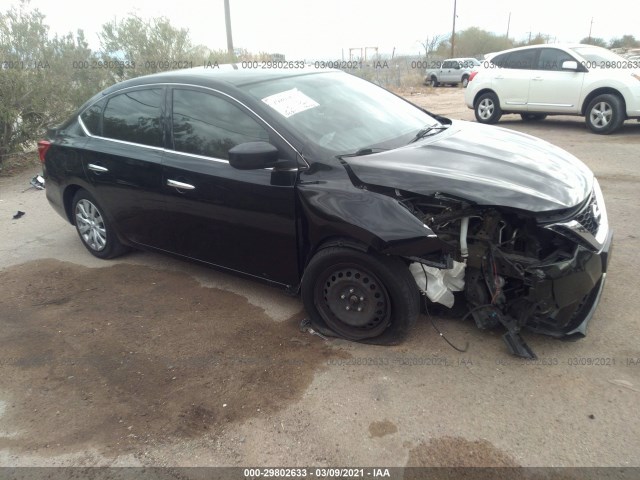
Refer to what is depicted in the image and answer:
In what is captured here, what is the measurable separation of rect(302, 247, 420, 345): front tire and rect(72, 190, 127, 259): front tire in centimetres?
236

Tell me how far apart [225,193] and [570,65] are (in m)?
8.75

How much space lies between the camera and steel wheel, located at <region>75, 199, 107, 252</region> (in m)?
4.79

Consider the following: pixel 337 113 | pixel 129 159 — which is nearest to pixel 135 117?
pixel 129 159

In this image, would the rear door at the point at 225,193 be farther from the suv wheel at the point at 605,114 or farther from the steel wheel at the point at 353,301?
the suv wheel at the point at 605,114

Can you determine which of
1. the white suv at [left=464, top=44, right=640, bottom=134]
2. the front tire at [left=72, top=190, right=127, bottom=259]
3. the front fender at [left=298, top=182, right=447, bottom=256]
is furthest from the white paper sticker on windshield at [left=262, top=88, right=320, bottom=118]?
the white suv at [left=464, top=44, right=640, bottom=134]

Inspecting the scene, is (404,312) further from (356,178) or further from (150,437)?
(150,437)

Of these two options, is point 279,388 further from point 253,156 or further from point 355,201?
point 253,156

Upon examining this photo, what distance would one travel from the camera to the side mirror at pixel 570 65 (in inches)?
379

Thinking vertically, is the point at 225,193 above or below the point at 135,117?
below

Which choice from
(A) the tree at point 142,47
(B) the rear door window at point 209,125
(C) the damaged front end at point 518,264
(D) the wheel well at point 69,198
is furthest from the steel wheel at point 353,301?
(A) the tree at point 142,47

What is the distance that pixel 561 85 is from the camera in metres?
9.81

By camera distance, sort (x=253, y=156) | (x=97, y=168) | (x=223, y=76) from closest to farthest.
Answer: (x=253, y=156), (x=223, y=76), (x=97, y=168)

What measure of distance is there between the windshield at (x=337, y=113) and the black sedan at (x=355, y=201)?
15 millimetres

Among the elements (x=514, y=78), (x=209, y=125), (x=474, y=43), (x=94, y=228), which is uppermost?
(x=474, y=43)
